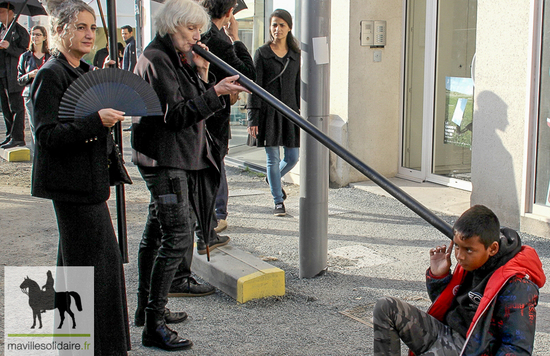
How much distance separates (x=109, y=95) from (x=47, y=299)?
5.55ft

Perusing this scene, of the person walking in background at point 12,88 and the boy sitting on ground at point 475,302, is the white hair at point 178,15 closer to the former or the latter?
the boy sitting on ground at point 475,302

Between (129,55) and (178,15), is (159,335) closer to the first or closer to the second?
(178,15)

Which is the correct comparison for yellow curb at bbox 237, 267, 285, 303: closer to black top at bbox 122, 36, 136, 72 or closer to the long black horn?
the long black horn

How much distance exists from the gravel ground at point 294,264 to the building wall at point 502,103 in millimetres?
514

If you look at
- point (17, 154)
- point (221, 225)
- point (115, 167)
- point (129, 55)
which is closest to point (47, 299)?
point (115, 167)

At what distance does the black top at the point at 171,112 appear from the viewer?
3.36 m

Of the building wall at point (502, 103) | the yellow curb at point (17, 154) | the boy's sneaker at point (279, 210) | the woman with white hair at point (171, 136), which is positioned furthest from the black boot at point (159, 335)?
the yellow curb at point (17, 154)

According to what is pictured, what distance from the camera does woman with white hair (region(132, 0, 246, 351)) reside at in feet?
11.1

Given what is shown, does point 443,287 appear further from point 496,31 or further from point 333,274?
point 496,31

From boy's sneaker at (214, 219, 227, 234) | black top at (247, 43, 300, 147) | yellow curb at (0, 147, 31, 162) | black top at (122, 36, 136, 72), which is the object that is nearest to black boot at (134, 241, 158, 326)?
boy's sneaker at (214, 219, 227, 234)

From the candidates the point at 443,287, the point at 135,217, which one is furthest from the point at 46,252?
the point at 443,287

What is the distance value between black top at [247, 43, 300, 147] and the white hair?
303 cm

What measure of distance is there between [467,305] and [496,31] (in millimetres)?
3897

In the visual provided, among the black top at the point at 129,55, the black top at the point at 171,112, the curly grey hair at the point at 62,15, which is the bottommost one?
the black top at the point at 171,112
